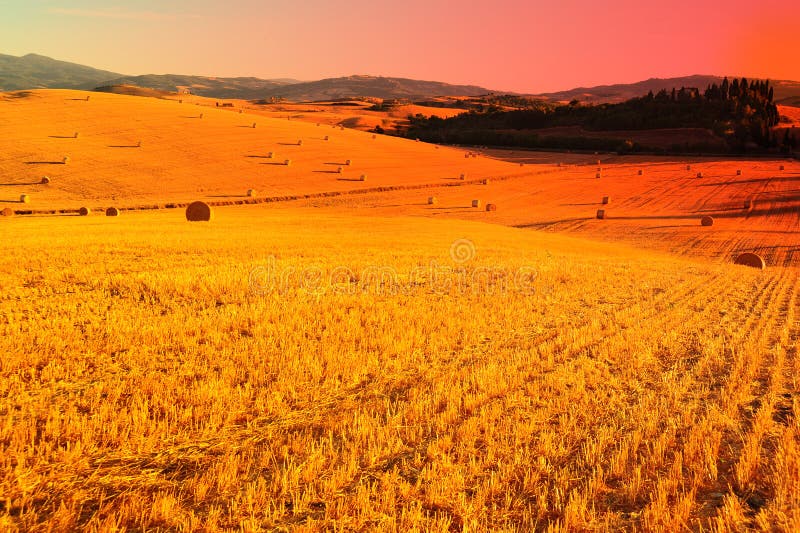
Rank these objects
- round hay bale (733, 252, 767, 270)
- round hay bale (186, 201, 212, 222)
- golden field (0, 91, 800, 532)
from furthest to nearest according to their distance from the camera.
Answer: round hay bale (186, 201, 212, 222), round hay bale (733, 252, 767, 270), golden field (0, 91, 800, 532)

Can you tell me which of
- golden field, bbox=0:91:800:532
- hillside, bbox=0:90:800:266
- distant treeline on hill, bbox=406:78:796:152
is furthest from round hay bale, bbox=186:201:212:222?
distant treeline on hill, bbox=406:78:796:152

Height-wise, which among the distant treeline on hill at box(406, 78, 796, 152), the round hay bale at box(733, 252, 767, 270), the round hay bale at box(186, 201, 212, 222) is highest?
the distant treeline on hill at box(406, 78, 796, 152)

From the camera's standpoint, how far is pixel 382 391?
682cm

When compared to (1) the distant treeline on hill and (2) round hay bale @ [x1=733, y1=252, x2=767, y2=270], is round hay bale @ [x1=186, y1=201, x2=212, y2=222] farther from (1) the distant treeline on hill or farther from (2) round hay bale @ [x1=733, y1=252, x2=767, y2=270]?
(1) the distant treeline on hill

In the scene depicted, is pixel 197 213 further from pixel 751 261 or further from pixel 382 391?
pixel 751 261

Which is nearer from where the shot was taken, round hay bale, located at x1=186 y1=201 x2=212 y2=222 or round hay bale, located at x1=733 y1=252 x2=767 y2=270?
round hay bale, located at x1=733 y1=252 x2=767 y2=270

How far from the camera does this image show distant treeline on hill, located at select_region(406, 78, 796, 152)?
3386 inches

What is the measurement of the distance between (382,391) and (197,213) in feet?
87.2

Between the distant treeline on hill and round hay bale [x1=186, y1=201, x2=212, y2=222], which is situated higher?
the distant treeline on hill

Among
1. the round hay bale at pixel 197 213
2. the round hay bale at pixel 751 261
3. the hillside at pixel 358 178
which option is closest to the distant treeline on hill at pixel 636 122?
the hillside at pixel 358 178

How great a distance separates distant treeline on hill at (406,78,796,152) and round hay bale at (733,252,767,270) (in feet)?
211

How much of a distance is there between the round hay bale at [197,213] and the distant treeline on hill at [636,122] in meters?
73.6

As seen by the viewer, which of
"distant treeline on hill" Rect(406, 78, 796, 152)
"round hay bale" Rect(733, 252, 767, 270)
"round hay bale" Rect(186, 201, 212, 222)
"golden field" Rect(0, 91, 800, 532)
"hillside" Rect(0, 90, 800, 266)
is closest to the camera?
"golden field" Rect(0, 91, 800, 532)

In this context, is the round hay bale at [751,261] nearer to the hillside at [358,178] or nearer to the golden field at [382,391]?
the hillside at [358,178]
